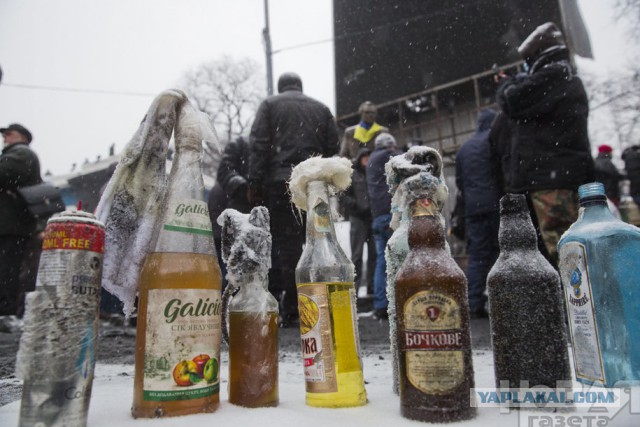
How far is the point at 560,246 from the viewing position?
127cm

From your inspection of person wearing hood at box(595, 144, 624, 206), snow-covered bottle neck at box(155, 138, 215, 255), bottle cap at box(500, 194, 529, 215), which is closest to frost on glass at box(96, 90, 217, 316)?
snow-covered bottle neck at box(155, 138, 215, 255)

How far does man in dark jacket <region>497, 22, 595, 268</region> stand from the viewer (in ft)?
9.38

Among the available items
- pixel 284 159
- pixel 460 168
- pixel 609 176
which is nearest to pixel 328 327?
pixel 284 159

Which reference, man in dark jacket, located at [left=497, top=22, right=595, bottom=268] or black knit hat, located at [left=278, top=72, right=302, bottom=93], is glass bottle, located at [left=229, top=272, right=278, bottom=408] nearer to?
man in dark jacket, located at [left=497, top=22, right=595, bottom=268]

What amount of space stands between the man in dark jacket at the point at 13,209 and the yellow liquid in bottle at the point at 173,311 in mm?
4075

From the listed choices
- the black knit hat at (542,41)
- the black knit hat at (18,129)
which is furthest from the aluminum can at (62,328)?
the black knit hat at (18,129)

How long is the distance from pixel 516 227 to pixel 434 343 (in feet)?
Answer: 1.18

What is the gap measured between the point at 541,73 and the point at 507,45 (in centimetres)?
1112

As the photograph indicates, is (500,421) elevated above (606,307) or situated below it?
below

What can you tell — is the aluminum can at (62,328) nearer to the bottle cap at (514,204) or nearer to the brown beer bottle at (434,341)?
the brown beer bottle at (434,341)

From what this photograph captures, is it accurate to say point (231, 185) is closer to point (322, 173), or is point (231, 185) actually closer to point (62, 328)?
point (322, 173)

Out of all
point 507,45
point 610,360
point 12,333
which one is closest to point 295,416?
point 610,360

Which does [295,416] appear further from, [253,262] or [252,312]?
[253,262]

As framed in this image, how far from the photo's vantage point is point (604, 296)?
112 centimetres
